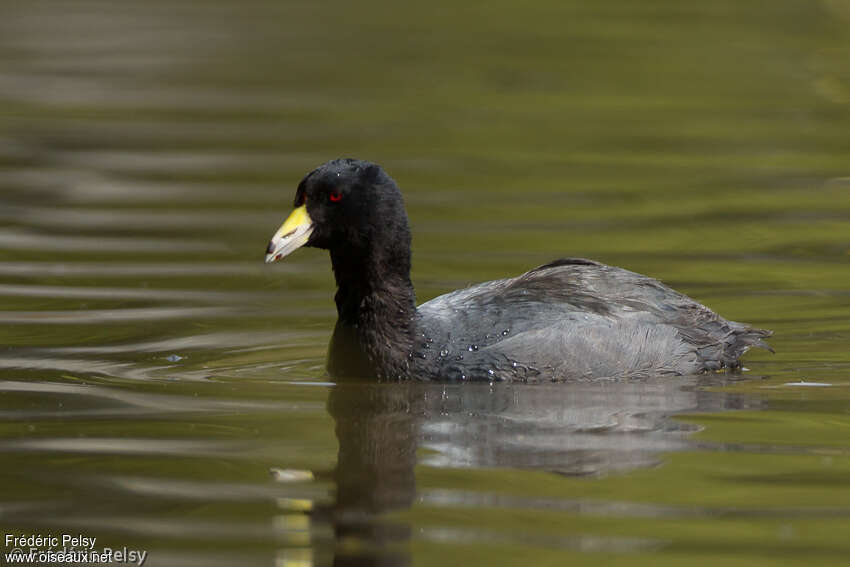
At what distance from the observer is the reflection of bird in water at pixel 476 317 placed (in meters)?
8.84

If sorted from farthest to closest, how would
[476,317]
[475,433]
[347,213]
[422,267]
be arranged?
1. [422,267]
2. [476,317]
3. [347,213]
4. [475,433]

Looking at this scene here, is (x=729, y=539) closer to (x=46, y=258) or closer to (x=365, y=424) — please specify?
(x=365, y=424)

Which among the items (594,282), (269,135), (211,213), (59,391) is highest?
(269,135)

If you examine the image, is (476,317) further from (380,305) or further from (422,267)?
(422,267)

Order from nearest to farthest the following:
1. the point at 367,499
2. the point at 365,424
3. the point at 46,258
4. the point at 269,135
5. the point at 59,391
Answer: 1. the point at 367,499
2. the point at 365,424
3. the point at 59,391
4. the point at 46,258
5. the point at 269,135

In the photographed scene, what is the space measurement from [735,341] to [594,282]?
90cm

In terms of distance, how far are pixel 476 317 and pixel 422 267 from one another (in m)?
2.93

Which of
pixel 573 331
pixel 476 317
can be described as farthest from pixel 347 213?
pixel 573 331

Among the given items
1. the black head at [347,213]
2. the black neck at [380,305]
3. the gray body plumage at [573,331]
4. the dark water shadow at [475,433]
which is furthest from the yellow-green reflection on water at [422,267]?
the black head at [347,213]

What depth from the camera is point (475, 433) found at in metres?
7.81

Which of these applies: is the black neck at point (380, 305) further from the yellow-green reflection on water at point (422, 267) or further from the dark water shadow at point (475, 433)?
the yellow-green reflection on water at point (422, 267)

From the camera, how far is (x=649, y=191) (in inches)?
568

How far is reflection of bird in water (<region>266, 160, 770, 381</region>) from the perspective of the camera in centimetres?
884

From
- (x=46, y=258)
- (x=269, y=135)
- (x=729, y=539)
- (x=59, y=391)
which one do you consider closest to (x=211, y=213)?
(x=46, y=258)
